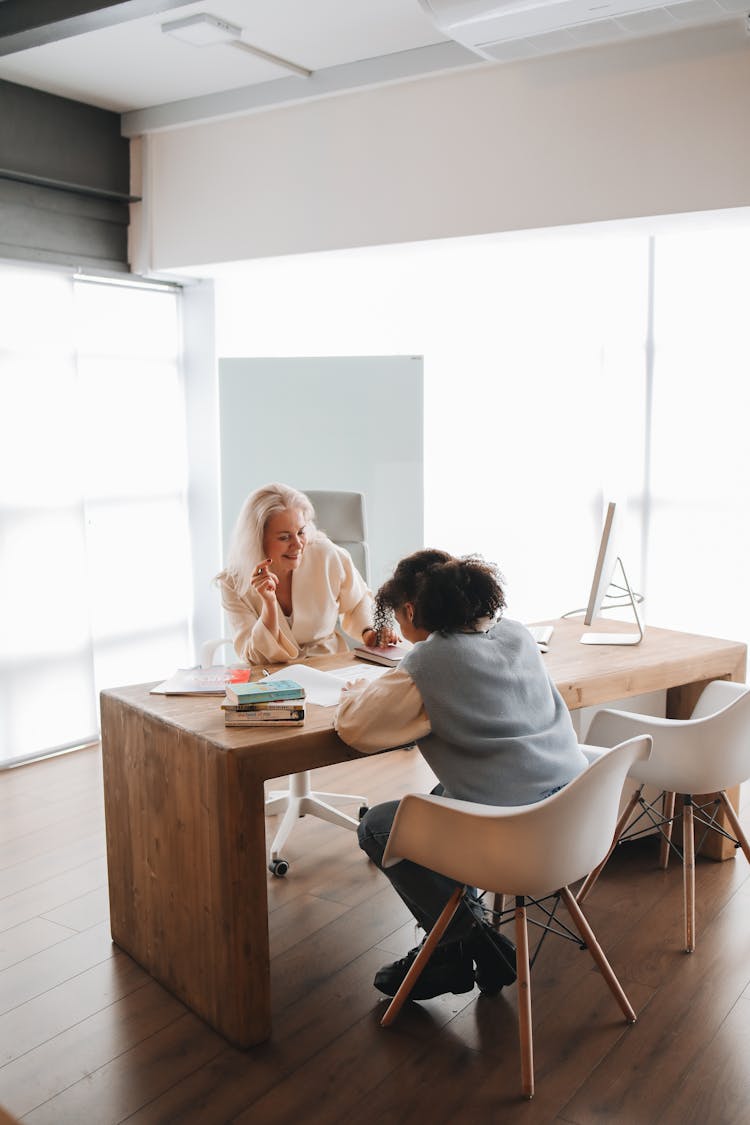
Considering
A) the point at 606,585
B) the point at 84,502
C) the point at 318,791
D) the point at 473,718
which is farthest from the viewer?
the point at 84,502

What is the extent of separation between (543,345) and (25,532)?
2.82 metres

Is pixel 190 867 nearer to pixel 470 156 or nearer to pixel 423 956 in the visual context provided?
pixel 423 956

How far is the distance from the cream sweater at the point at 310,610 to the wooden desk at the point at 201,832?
0.60 metres

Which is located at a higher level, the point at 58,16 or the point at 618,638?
the point at 58,16

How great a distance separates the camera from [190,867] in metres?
2.66

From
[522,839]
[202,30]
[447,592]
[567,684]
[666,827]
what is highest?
[202,30]

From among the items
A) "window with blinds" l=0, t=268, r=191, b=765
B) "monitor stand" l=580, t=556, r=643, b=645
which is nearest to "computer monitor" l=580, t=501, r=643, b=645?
"monitor stand" l=580, t=556, r=643, b=645

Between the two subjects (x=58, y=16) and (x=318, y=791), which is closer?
(x=58, y=16)

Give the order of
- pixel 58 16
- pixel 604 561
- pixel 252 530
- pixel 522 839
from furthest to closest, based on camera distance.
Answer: pixel 252 530 < pixel 604 561 < pixel 58 16 < pixel 522 839

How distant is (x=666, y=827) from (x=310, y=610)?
1.49m

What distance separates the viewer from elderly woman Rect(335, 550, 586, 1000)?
2436 mm

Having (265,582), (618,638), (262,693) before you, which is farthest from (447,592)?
→ (618,638)

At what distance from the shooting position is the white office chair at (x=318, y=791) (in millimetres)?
3674

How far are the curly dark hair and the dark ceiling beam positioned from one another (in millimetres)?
1988
